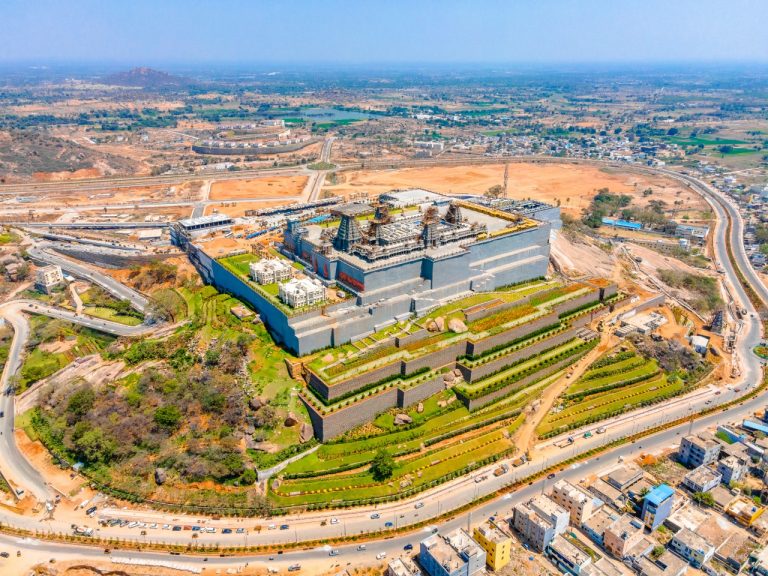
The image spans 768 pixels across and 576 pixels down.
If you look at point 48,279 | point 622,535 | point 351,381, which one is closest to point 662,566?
point 622,535

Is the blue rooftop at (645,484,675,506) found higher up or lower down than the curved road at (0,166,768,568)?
higher up

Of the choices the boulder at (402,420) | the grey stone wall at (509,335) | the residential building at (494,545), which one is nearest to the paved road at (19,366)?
the boulder at (402,420)

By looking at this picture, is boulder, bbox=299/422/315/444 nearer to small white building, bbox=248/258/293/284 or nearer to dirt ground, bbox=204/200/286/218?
small white building, bbox=248/258/293/284

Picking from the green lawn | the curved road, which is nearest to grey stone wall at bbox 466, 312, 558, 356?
the curved road

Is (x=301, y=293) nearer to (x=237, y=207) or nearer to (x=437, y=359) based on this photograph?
(x=437, y=359)

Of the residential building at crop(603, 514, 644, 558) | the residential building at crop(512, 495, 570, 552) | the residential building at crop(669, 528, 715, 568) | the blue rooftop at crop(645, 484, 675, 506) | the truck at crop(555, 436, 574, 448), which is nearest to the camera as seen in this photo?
the residential building at crop(669, 528, 715, 568)

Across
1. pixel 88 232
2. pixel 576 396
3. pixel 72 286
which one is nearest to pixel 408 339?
pixel 576 396

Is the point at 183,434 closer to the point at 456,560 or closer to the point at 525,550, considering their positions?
the point at 456,560
